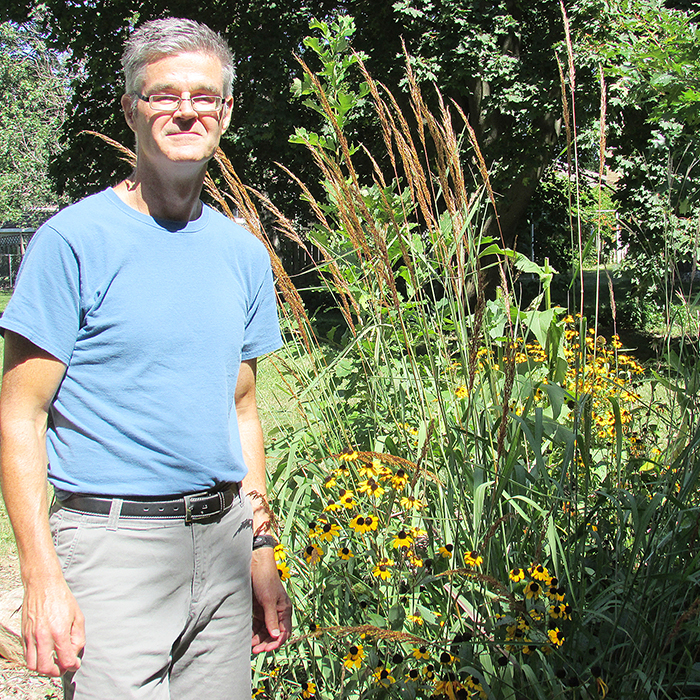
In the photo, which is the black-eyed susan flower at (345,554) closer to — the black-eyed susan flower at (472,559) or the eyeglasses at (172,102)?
the black-eyed susan flower at (472,559)

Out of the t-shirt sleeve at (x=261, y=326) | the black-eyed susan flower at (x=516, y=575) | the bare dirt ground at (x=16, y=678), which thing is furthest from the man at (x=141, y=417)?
the bare dirt ground at (x=16, y=678)

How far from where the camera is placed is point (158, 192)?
1.41 m

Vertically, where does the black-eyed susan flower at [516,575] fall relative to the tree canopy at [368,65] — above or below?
below

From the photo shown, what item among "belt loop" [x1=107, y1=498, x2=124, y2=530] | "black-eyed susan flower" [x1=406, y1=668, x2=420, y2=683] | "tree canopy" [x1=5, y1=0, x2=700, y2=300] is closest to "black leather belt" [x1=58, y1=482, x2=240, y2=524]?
"belt loop" [x1=107, y1=498, x2=124, y2=530]

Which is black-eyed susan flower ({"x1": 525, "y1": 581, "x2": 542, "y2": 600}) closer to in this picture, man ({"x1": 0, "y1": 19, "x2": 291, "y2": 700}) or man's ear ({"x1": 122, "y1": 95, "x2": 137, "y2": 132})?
man ({"x1": 0, "y1": 19, "x2": 291, "y2": 700})

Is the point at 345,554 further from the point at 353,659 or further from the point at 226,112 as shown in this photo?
the point at 226,112

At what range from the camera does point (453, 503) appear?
1.75m

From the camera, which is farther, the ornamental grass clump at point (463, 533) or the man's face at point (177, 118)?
the ornamental grass clump at point (463, 533)

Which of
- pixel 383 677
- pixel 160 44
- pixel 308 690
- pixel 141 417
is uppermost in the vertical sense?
pixel 160 44

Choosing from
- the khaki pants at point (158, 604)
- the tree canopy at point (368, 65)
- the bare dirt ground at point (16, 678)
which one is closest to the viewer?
the khaki pants at point (158, 604)

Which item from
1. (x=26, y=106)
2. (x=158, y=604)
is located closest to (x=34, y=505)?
(x=158, y=604)

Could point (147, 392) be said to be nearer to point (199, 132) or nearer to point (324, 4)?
point (199, 132)

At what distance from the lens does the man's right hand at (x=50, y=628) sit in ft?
3.83

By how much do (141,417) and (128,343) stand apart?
15cm
